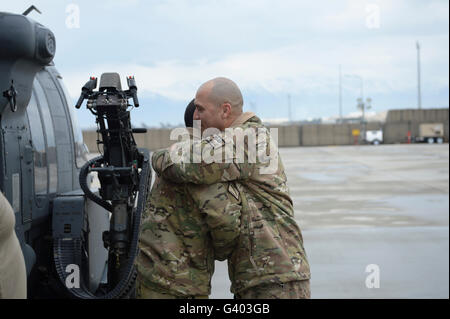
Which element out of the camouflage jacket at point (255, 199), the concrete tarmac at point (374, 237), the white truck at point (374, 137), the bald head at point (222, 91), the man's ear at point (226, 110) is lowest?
the concrete tarmac at point (374, 237)

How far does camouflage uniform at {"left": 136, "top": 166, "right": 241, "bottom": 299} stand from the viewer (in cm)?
238

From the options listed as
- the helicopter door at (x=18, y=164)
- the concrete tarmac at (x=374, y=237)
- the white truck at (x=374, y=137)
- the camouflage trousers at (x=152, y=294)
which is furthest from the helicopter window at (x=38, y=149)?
the white truck at (x=374, y=137)

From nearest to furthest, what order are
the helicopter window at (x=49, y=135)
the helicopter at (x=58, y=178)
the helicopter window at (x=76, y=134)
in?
1. the helicopter at (x=58, y=178)
2. the helicopter window at (x=49, y=135)
3. the helicopter window at (x=76, y=134)

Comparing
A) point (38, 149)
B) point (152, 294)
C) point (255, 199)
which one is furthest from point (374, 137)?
point (152, 294)

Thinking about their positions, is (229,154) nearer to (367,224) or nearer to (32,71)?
(32,71)

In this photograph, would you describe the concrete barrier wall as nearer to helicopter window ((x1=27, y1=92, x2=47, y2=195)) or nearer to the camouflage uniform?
helicopter window ((x1=27, y1=92, x2=47, y2=195))

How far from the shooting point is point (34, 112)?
4.51 m

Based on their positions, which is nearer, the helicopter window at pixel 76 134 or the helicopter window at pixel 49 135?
the helicopter window at pixel 49 135

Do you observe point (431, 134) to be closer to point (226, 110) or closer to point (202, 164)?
point (226, 110)

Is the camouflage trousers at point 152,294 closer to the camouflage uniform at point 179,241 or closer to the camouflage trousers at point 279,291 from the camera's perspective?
the camouflage uniform at point 179,241

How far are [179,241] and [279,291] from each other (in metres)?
0.48

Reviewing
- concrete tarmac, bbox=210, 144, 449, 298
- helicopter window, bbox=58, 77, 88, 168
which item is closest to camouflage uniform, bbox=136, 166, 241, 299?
concrete tarmac, bbox=210, 144, 449, 298

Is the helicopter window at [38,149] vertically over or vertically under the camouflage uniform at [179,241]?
over

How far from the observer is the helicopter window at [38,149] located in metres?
4.32
